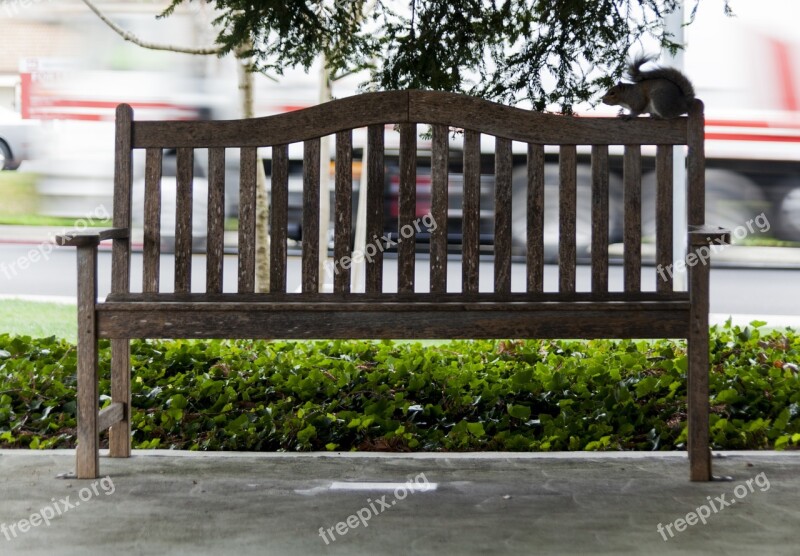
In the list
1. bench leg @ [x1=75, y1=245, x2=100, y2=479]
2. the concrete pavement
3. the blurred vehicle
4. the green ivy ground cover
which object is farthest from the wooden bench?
the blurred vehicle

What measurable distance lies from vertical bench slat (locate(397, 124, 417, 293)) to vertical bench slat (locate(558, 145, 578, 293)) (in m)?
0.46

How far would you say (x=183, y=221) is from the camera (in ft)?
10.3

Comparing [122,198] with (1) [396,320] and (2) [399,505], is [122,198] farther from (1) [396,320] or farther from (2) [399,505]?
(2) [399,505]

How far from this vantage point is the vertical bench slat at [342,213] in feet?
10.2

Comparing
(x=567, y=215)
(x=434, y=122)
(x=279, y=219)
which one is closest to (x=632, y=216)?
(x=567, y=215)

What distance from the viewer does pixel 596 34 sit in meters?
4.20

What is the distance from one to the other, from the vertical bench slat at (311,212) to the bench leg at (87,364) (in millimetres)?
639

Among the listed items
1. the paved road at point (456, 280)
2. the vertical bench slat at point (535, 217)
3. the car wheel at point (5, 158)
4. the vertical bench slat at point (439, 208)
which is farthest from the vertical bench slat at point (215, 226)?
the car wheel at point (5, 158)

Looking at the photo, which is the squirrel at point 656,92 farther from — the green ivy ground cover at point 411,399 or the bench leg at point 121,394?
the bench leg at point 121,394

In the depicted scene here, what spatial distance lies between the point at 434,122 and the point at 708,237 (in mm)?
894

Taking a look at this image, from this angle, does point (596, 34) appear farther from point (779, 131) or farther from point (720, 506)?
point (779, 131)

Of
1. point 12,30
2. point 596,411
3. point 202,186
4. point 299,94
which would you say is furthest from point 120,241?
point 12,30

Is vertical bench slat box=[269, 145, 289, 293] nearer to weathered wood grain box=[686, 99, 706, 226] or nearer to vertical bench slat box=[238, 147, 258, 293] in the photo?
vertical bench slat box=[238, 147, 258, 293]

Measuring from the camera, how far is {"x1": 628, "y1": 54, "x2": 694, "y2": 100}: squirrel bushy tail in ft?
10.1
